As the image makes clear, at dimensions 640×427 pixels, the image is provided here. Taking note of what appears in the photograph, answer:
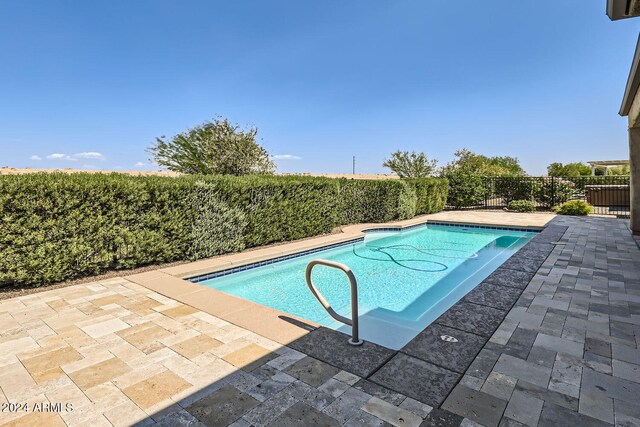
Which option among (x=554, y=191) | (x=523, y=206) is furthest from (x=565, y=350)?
(x=554, y=191)

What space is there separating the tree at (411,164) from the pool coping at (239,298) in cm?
1545

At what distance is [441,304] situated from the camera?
5.27m

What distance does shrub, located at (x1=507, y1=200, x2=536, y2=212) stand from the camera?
51.6 feet

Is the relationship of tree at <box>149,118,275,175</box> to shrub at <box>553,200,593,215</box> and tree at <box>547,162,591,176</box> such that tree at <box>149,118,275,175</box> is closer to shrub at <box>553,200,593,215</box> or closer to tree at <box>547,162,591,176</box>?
shrub at <box>553,200,593,215</box>

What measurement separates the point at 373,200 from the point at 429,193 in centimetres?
441

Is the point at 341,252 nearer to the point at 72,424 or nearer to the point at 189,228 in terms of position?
the point at 189,228

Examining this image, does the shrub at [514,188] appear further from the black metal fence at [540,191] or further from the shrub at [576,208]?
the shrub at [576,208]

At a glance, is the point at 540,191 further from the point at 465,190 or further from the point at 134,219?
the point at 134,219

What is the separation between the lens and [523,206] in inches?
623

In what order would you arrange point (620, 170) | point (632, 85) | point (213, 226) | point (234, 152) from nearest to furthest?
point (632, 85)
point (213, 226)
point (234, 152)
point (620, 170)

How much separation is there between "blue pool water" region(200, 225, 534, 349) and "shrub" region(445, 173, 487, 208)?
292 inches

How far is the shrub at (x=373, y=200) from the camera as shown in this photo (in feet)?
39.5

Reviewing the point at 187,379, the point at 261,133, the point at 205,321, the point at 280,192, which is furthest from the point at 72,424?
the point at 261,133

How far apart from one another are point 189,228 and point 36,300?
2.79 m
